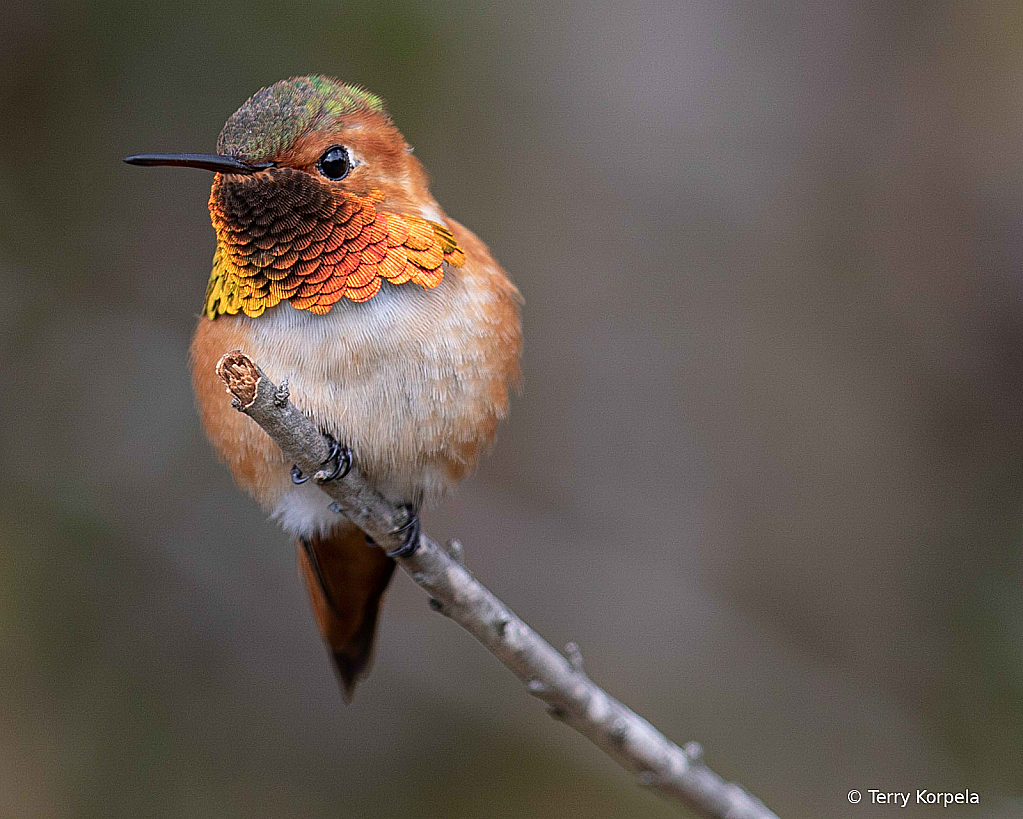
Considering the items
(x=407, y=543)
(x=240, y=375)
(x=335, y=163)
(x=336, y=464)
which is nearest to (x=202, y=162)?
(x=335, y=163)

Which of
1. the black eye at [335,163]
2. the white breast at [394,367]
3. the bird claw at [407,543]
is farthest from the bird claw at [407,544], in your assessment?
the black eye at [335,163]

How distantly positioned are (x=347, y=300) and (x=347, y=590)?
3.62 feet

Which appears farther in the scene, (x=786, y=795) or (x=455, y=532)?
(x=455, y=532)

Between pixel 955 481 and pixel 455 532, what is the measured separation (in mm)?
2471

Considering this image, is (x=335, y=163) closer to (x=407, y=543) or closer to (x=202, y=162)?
(x=202, y=162)

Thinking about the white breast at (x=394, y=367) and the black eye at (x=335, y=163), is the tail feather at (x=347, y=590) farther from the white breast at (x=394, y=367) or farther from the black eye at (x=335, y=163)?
the black eye at (x=335, y=163)

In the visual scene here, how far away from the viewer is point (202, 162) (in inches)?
84.5

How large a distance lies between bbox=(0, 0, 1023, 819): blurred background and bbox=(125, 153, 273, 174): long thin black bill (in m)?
2.25

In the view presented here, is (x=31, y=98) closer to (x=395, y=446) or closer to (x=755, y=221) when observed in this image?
(x=395, y=446)

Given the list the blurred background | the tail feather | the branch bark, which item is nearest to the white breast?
the branch bark

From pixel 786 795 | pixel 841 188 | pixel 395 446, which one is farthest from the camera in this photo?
pixel 841 188

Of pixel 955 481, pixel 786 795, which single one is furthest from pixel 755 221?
pixel 786 795

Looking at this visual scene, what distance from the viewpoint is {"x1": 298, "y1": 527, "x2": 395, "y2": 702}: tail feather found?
2994 mm

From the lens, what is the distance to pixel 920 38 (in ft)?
15.2
